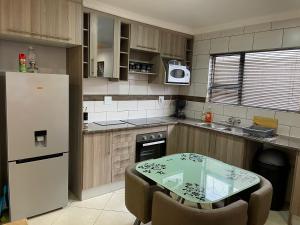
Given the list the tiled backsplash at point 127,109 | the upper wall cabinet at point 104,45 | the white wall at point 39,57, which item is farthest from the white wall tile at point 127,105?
the white wall at point 39,57

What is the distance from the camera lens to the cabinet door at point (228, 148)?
2838 mm

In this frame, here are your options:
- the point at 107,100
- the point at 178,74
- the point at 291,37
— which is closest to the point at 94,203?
the point at 107,100

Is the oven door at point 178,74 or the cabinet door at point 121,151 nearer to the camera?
the cabinet door at point 121,151

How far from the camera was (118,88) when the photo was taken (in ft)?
11.2

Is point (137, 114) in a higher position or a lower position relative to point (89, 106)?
lower

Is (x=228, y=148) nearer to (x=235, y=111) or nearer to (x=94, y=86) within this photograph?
(x=235, y=111)

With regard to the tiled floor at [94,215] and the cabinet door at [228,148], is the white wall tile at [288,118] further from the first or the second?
the tiled floor at [94,215]

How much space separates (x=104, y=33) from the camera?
113 inches

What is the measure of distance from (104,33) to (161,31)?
3.25 ft

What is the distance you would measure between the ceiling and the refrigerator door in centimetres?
127

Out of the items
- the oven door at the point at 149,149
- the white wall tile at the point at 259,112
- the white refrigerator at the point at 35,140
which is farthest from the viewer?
the oven door at the point at 149,149

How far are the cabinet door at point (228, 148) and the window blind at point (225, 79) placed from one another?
30.6 inches

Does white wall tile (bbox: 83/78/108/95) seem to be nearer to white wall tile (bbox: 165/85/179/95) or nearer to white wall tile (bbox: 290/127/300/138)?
white wall tile (bbox: 165/85/179/95)

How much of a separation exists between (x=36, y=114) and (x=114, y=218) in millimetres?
1371
